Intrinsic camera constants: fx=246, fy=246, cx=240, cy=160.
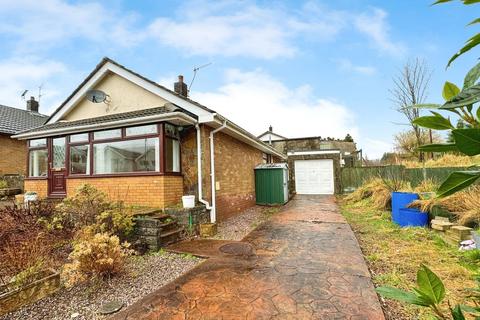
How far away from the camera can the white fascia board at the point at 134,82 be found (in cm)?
772

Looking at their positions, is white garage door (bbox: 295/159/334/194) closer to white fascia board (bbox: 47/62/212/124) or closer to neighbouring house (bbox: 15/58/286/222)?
neighbouring house (bbox: 15/58/286/222)

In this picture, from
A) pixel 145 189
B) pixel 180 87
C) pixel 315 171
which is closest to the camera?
pixel 145 189

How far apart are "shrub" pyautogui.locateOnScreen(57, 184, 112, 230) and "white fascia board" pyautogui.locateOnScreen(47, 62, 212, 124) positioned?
140 inches

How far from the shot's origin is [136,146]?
7.59 m

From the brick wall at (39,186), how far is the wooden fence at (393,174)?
46.7 feet

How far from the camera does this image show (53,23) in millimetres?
7672

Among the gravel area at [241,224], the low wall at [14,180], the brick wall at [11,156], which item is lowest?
the gravel area at [241,224]

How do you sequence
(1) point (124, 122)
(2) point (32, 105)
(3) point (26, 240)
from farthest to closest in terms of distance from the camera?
(2) point (32, 105)
(1) point (124, 122)
(3) point (26, 240)

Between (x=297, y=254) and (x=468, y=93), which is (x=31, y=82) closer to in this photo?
(x=297, y=254)

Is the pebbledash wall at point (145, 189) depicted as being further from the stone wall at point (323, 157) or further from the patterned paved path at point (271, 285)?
the stone wall at point (323, 157)

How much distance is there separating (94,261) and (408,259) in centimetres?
553

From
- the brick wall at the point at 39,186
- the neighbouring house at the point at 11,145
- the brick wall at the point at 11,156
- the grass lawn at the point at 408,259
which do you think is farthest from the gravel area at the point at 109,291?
the brick wall at the point at 11,156

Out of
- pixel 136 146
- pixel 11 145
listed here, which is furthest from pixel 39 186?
pixel 11 145

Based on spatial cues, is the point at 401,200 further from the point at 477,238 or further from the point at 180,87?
the point at 180,87
